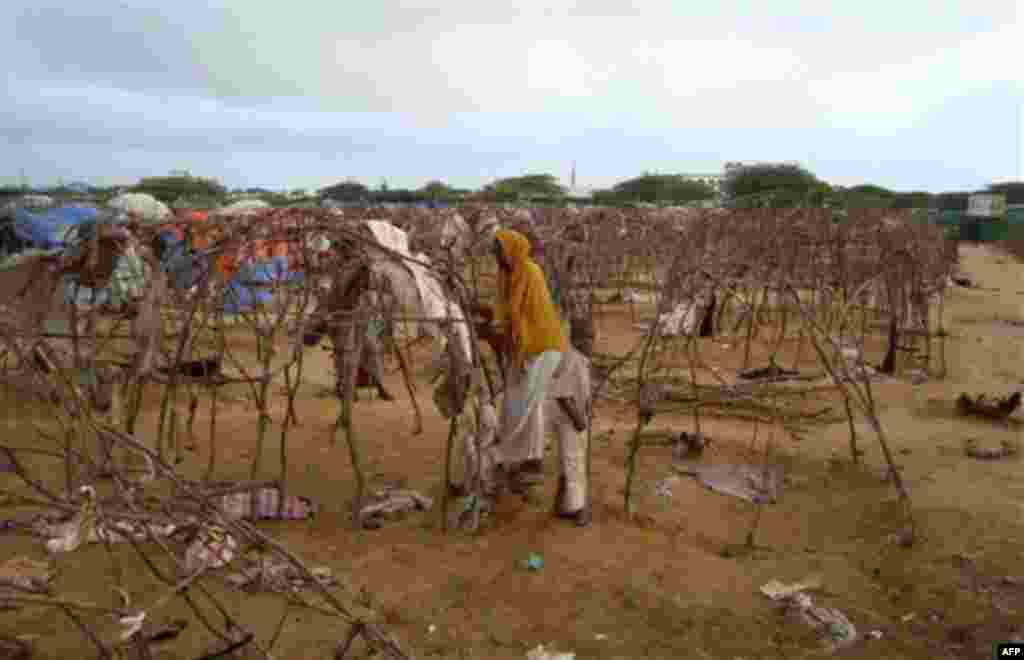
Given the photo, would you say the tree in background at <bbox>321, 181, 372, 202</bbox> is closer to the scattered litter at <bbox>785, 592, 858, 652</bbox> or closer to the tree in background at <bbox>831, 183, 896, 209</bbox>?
the tree in background at <bbox>831, 183, 896, 209</bbox>

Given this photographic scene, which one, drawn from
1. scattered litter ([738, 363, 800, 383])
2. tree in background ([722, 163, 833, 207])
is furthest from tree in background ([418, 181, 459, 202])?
scattered litter ([738, 363, 800, 383])

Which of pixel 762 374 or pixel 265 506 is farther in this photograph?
pixel 762 374

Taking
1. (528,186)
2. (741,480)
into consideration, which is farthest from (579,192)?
(741,480)

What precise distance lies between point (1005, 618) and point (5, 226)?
15.0 m

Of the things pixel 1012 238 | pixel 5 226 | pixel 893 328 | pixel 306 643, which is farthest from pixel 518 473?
pixel 1012 238

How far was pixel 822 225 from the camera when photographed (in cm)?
1402

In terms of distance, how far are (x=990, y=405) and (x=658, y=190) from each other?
41677 mm

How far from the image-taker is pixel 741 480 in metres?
6.22

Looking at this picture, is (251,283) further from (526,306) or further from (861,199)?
(861,199)

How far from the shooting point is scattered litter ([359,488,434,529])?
5355mm

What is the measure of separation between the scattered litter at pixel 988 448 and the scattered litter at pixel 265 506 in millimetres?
5122

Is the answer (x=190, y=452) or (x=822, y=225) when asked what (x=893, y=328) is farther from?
(x=190, y=452)

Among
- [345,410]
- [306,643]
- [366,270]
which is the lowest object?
[306,643]

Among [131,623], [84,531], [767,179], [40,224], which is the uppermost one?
[767,179]
